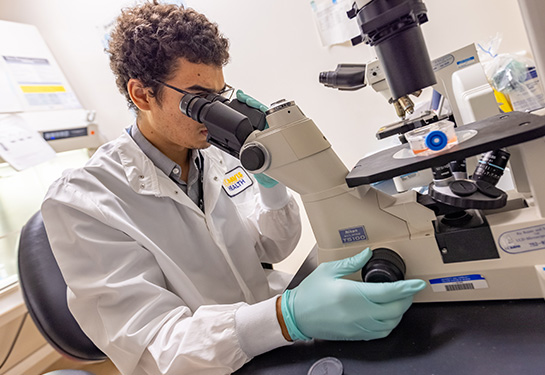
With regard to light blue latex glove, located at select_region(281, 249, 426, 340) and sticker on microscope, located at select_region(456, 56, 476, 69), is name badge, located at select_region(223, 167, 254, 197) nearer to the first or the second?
light blue latex glove, located at select_region(281, 249, 426, 340)

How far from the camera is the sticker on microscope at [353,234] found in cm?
67

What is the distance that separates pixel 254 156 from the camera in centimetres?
64

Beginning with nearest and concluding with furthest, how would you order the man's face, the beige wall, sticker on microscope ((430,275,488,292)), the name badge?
sticker on microscope ((430,275,488,292)), the man's face, the name badge, the beige wall

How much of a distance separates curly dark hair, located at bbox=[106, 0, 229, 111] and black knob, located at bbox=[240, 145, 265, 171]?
542 mm

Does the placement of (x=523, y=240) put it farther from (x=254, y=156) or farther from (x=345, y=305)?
(x=254, y=156)

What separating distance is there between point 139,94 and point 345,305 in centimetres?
90

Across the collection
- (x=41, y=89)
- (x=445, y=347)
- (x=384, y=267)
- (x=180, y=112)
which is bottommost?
(x=445, y=347)

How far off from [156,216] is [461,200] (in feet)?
2.59

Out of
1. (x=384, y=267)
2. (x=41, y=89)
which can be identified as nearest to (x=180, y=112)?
(x=384, y=267)

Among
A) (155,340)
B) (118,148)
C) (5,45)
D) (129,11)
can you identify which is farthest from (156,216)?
(5,45)

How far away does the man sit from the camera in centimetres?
64

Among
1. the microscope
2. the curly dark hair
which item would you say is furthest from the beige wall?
the microscope

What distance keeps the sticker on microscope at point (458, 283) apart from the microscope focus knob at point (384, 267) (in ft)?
0.20

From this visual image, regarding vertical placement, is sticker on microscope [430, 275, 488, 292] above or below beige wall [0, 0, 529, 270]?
below
